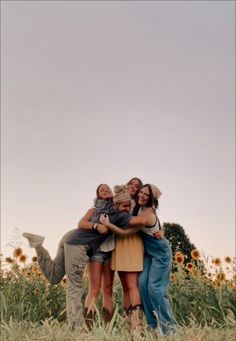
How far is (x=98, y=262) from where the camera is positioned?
6281 millimetres

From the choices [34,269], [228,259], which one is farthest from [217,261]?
[34,269]

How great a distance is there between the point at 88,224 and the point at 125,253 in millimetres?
489

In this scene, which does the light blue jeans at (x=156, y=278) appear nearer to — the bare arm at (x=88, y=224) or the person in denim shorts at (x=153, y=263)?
the person in denim shorts at (x=153, y=263)

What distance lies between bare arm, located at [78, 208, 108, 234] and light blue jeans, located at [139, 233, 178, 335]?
47 centimetres

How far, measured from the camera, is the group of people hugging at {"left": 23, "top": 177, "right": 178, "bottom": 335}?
6.12 meters

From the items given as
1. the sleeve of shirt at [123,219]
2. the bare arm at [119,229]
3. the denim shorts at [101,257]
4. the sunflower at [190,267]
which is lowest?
the sunflower at [190,267]

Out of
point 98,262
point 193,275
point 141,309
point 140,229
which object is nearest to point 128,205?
point 140,229

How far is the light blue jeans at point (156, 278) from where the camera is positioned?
20.4ft

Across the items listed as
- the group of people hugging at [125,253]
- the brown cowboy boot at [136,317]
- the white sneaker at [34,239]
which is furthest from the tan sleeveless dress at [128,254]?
the white sneaker at [34,239]

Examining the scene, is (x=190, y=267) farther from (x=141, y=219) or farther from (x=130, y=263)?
(x=141, y=219)

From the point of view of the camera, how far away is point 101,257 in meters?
6.29

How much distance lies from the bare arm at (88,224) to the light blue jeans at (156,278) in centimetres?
47

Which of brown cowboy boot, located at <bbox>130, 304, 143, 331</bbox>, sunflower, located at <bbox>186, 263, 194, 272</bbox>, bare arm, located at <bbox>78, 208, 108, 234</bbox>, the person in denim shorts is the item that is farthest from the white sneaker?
sunflower, located at <bbox>186, 263, 194, 272</bbox>

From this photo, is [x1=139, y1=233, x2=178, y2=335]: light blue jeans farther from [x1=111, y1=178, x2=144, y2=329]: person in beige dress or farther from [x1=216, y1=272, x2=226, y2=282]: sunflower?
[x1=216, y1=272, x2=226, y2=282]: sunflower
